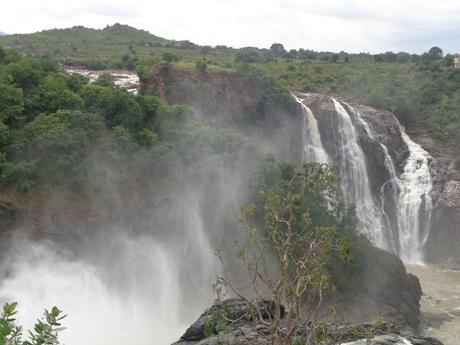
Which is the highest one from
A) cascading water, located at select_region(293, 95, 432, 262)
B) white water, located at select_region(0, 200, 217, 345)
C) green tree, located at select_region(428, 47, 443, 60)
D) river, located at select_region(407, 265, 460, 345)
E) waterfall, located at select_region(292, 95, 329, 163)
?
green tree, located at select_region(428, 47, 443, 60)

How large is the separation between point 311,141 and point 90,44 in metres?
55.2

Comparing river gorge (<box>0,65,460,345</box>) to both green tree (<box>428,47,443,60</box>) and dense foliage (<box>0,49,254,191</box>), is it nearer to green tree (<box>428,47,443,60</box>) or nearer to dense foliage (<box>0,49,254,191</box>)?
dense foliage (<box>0,49,254,191</box>)

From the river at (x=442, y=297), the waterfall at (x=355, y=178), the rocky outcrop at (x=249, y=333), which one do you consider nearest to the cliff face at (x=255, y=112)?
the waterfall at (x=355, y=178)

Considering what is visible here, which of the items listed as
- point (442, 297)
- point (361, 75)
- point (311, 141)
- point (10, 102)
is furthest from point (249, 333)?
point (361, 75)

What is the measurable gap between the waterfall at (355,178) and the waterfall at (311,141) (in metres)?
1.24

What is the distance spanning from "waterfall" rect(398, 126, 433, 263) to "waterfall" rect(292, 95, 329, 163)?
677 centimetres

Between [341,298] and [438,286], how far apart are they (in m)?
9.86

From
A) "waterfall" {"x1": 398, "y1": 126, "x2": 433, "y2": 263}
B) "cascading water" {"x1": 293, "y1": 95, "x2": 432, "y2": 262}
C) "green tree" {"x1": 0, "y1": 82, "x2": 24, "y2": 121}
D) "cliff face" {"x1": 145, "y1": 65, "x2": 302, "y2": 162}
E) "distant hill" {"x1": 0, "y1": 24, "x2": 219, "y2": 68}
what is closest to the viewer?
"green tree" {"x1": 0, "y1": 82, "x2": 24, "y2": 121}

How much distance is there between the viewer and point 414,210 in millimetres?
40594

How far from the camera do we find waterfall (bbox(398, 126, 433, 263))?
39906mm

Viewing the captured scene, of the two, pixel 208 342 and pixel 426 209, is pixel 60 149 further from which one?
pixel 426 209

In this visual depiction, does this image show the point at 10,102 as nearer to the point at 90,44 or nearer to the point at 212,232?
the point at 212,232

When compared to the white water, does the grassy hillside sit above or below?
above

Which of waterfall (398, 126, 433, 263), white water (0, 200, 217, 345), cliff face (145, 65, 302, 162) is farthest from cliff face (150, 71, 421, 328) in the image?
white water (0, 200, 217, 345)
